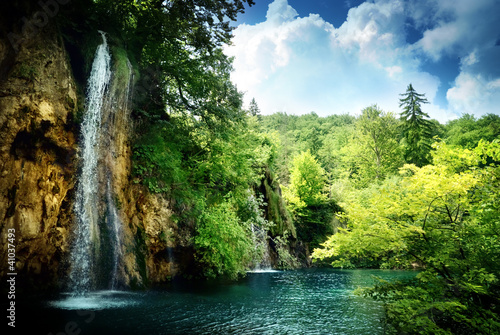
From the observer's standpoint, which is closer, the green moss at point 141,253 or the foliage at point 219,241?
the green moss at point 141,253

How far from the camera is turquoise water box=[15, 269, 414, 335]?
19.1ft

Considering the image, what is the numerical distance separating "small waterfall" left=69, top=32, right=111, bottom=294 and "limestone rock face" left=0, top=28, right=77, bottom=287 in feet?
0.95

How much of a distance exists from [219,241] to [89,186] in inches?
214

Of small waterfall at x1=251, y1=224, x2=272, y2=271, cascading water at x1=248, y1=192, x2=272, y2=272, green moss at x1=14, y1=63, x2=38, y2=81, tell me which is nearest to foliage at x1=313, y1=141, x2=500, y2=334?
green moss at x1=14, y1=63, x2=38, y2=81

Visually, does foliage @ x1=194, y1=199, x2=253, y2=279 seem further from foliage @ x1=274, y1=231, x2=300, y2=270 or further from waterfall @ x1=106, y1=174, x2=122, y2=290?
foliage @ x1=274, y1=231, x2=300, y2=270

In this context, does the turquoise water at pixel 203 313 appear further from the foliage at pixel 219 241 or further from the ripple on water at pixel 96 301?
the foliage at pixel 219 241

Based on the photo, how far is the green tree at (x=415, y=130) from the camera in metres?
27.7

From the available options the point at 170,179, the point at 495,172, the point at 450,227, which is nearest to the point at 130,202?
the point at 170,179

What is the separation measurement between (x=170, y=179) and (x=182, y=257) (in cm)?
368

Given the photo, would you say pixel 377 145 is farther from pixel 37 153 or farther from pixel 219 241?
pixel 37 153

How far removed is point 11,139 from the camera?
6445mm

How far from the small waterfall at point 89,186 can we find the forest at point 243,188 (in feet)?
1.20

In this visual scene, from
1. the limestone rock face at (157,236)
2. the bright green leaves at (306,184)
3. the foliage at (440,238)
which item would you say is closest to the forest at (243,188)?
the foliage at (440,238)

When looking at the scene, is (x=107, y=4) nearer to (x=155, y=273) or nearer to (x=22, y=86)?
(x=22, y=86)
